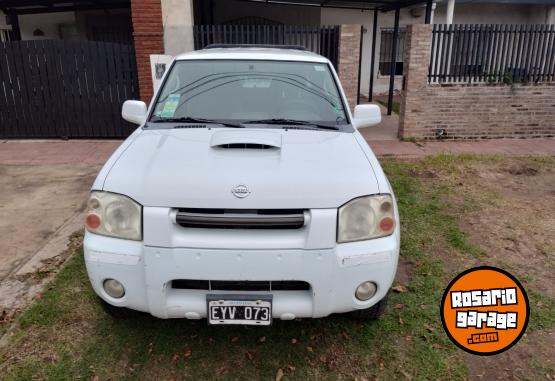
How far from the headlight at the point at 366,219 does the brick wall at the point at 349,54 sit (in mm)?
6537

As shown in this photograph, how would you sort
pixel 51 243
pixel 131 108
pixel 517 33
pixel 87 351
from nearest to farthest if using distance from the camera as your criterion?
1. pixel 87 351
2. pixel 131 108
3. pixel 51 243
4. pixel 517 33

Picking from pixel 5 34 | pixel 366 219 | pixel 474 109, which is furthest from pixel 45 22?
pixel 366 219

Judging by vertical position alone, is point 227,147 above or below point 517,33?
below

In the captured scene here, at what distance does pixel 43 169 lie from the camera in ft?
22.7

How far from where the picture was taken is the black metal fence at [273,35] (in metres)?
8.45

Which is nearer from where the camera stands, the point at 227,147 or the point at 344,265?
the point at 344,265

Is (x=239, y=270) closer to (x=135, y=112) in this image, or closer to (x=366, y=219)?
(x=366, y=219)

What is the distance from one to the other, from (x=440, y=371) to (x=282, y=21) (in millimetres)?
14134

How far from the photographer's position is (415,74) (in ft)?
27.8

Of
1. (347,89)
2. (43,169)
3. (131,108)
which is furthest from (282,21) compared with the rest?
(131,108)

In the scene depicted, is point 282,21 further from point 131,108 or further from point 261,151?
point 261,151

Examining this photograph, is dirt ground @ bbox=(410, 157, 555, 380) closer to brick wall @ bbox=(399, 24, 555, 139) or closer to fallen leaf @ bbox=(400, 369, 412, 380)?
fallen leaf @ bbox=(400, 369, 412, 380)

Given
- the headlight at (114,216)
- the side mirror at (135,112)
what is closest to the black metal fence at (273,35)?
the side mirror at (135,112)

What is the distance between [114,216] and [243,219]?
0.71 metres
